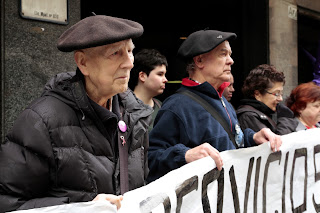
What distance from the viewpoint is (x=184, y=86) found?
2.94 m

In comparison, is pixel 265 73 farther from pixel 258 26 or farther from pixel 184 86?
pixel 258 26

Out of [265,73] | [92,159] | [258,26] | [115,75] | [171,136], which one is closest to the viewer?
[92,159]

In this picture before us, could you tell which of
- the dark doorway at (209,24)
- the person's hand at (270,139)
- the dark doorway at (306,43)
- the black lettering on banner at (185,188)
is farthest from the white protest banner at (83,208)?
the dark doorway at (306,43)

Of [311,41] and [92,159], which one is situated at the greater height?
[311,41]

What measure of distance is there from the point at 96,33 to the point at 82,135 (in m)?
0.46

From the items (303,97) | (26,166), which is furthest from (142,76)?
(26,166)

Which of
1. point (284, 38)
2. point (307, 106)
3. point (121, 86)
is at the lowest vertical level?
point (307, 106)

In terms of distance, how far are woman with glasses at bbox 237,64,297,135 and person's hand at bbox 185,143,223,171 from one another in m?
1.55

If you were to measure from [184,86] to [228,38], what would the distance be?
0.44m

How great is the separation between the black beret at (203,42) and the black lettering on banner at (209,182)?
865mm

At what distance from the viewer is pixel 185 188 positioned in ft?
7.04

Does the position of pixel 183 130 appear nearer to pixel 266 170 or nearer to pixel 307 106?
pixel 266 170

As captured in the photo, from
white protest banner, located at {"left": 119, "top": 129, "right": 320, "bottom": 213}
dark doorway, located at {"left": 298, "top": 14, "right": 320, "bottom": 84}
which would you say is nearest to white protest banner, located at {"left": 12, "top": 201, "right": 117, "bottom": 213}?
white protest banner, located at {"left": 119, "top": 129, "right": 320, "bottom": 213}

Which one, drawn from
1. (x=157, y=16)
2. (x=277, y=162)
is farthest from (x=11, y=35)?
(x=157, y=16)
